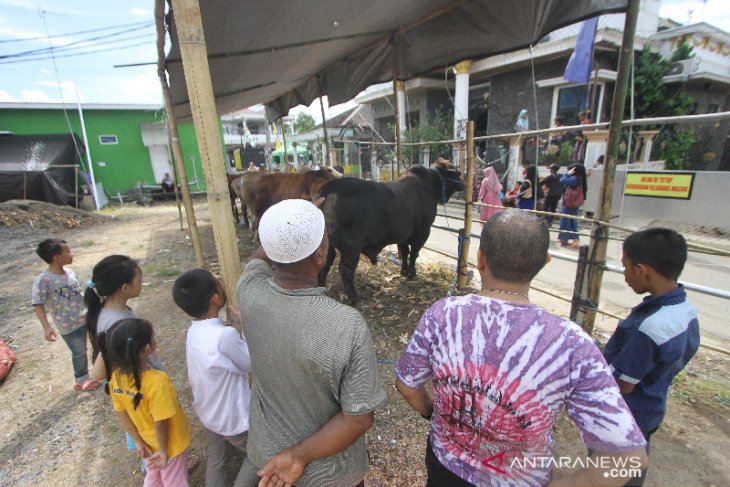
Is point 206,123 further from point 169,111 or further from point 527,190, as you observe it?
point 527,190

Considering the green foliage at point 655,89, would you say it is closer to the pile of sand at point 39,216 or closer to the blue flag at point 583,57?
the blue flag at point 583,57

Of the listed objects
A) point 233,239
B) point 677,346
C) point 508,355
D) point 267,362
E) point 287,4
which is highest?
point 287,4

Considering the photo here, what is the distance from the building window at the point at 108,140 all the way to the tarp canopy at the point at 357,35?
15053 millimetres

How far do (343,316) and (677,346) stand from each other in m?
1.47

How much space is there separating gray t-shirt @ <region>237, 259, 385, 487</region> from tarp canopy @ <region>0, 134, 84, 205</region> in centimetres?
1667

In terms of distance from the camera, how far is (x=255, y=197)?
7.24 meters

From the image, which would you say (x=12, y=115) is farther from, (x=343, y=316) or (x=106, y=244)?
(x=343, y=316)

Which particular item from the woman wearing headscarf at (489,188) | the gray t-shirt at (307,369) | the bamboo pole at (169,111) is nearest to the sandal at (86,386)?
the bamboo pole at (169,111)

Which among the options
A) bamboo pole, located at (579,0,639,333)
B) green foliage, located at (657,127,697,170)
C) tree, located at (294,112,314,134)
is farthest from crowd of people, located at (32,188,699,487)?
tree, located at (294,112,314,134)

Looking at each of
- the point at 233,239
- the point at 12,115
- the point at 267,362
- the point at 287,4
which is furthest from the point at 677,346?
the point at 12,115

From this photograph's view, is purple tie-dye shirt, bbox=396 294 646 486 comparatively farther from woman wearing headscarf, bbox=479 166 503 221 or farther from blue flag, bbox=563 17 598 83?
blue flag, bbox=563 17 598 83

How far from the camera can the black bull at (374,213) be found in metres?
3.85

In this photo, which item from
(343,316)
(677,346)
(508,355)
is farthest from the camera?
(677,346)

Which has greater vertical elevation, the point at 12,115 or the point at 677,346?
the point at 12,115
